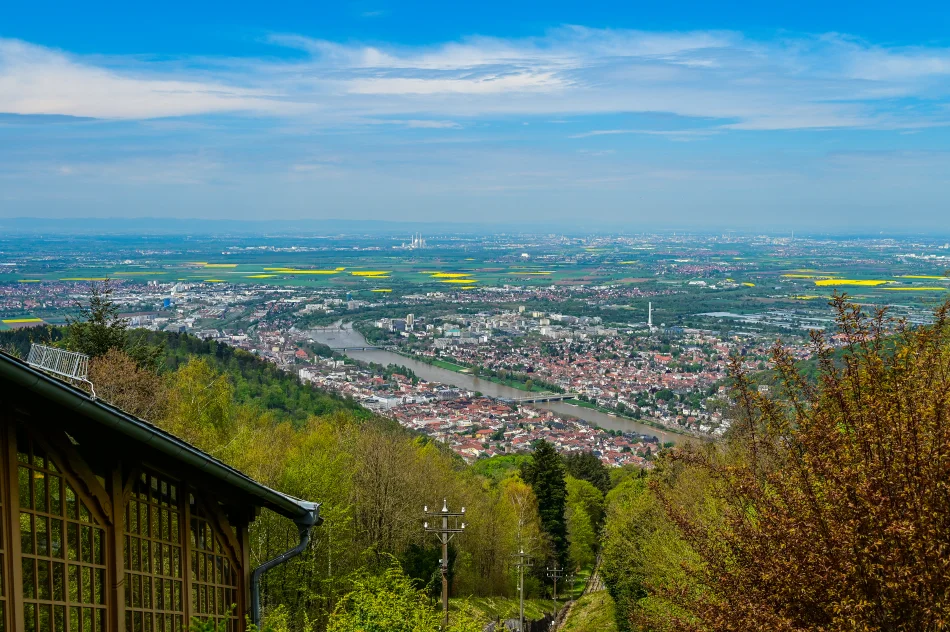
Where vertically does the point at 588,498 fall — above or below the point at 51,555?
below

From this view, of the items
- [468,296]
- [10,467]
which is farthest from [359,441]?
[468,296]

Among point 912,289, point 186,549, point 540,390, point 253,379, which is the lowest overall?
point 540,390

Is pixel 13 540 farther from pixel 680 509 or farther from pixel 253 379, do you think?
pixel 253 379

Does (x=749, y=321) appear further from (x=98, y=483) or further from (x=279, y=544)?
(x=98, y=483)

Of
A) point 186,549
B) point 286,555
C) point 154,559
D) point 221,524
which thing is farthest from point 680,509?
point 154,559

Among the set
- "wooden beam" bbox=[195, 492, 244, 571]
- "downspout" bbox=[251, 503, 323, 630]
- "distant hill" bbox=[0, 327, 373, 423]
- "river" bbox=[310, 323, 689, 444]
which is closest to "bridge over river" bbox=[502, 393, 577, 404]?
"river" bbox=[310, 323, 689, 444]

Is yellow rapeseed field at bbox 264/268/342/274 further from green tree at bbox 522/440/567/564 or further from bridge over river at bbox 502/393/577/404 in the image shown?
green tree at bbox 522/440/567/564
